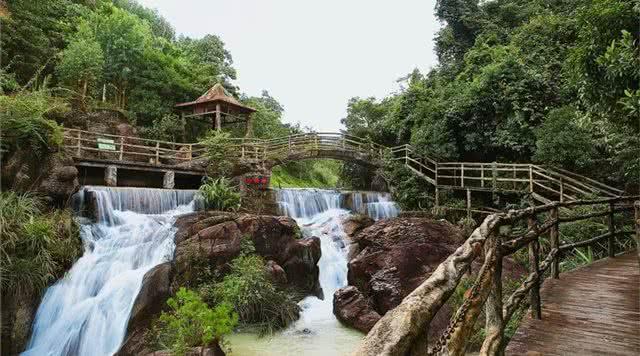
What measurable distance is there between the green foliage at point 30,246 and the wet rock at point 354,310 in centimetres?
635

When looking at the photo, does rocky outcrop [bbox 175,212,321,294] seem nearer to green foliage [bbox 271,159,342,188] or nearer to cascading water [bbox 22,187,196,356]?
cascading water [bbox 22,187,196,356]

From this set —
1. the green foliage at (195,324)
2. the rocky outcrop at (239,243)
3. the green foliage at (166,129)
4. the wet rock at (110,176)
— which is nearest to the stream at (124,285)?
the rocky outcrop at (239,243)

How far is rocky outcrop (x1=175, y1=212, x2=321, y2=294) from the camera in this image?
10.2 meters

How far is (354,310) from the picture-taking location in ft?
32.2

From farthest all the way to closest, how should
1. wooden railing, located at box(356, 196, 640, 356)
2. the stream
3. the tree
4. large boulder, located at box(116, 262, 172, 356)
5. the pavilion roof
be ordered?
1. the pavilion roof
2. the tree
3. the stream
4. large boulder, located at box(116, 262, 172, 356)
5. wooden railing, located at box(356, 196, 640, 356)

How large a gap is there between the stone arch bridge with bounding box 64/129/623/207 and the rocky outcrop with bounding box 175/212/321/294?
482cm

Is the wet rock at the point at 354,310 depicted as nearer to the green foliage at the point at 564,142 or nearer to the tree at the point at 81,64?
the green foliage at the point at 564,142

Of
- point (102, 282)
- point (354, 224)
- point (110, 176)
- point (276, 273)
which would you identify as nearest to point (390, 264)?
point (276, 273)

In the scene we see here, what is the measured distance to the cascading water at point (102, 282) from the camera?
8141 mm

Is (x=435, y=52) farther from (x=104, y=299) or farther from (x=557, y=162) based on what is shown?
(x=104, y=299)

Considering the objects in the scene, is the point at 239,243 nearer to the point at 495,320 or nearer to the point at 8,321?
the point at 8,321

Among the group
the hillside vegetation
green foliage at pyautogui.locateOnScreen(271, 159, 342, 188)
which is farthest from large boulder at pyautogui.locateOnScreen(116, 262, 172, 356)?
green foliage at pyautogui.locateOnScreen(271, 159, 342, 188)

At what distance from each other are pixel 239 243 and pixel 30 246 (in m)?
4.51

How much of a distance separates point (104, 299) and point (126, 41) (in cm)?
1870
